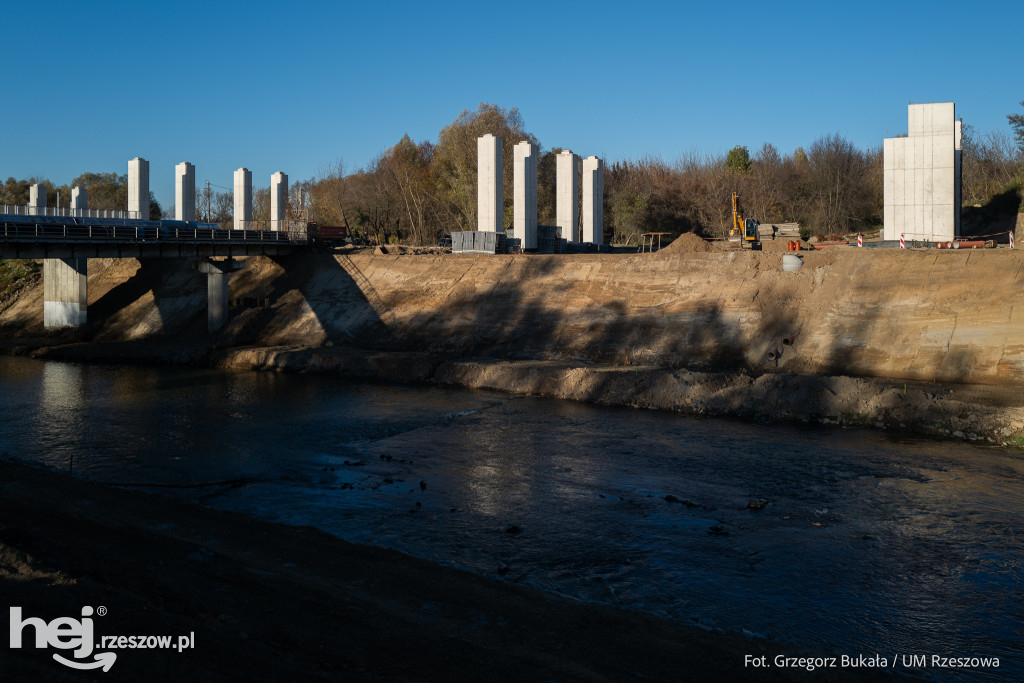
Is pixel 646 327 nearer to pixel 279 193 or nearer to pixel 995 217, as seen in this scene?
pixel 995 217

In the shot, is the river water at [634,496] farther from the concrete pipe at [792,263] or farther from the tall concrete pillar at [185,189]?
the tall concrete pillar at [185,189]

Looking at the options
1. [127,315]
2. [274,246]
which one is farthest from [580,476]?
[127,315]

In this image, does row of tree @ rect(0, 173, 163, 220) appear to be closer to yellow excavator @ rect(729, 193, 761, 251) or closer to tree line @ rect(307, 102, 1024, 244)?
tree line @ rect(307, 102, 1024, 244)

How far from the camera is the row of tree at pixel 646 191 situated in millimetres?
70000

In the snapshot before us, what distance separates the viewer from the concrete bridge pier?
146ft

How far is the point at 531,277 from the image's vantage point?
39531 millimetres

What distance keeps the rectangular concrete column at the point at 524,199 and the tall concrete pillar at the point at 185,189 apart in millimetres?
24611

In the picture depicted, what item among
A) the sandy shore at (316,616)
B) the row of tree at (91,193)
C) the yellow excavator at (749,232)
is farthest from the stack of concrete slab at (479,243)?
the row of tree at (91,193)

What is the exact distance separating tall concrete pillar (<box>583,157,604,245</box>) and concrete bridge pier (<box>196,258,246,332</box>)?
25773mm

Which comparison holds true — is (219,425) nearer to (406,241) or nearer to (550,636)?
(550,636)

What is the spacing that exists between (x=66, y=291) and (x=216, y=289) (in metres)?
10.0

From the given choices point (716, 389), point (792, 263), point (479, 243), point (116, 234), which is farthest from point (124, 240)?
point (792, 263)

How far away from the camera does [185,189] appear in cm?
5666

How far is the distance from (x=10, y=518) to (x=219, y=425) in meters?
11.2
